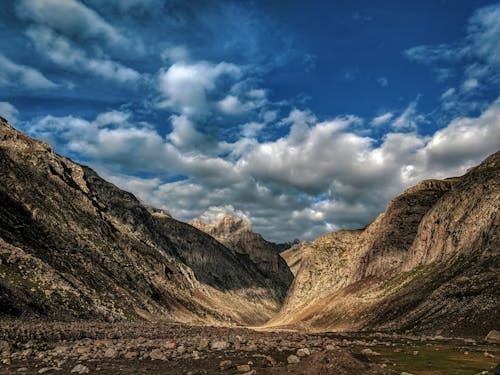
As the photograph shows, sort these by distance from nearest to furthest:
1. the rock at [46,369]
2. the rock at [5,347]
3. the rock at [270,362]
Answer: the rock at [46,369], the rock at [270,362], the rock at [5,347]

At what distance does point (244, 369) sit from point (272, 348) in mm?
17189

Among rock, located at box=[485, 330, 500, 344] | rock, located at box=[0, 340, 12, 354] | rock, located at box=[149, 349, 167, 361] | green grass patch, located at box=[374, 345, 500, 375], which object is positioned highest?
rock, located at box=[0, 340, 12, 354]

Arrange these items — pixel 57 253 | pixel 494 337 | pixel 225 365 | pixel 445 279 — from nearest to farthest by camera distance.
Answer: pixel 225 365 < pixel 494 337 < pixel 445 279 < pixel 57 253

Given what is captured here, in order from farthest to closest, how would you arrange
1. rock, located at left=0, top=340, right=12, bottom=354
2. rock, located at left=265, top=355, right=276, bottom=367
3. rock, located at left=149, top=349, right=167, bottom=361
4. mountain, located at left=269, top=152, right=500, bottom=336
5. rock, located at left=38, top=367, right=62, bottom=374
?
mountain, located at left=269, top=152, right=500, bottom=336 → rock, located at left=0, top=340, right=12, bottom=354 → rock, located at left=149, top=349, right=167, bottom=361 → rock, located at left=265, top=355, right=276, bottom=367 → rock, located at left=38, top=367, right=62, bottom=374

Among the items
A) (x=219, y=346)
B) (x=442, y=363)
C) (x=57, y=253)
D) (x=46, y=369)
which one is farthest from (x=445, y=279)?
(x=46, y=369)

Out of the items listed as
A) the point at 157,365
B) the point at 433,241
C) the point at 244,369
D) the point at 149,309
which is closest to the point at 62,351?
the point at 157,365

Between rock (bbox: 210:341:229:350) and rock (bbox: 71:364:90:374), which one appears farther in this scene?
rock (bbox: 210:341:229:350)

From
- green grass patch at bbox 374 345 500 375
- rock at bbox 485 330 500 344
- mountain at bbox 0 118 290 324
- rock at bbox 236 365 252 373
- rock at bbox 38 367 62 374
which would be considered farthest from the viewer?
mountain at bbox 0 118 290 324

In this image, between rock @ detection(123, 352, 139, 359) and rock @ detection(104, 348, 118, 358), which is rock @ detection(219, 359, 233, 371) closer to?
rock @ detection(123, 352, 139, 359)

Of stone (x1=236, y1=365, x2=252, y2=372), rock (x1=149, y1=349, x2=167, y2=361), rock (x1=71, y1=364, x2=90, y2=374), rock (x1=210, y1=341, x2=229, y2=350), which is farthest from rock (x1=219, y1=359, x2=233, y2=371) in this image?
rock (x1=210, y1=341, x2=229, y2=350)

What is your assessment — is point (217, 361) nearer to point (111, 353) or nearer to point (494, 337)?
point (111, 353)

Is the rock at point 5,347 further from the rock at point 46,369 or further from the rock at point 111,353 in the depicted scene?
the rock at point 46,369

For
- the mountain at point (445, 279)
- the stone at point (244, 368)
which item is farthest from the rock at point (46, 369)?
the mountain at point (445, 279)

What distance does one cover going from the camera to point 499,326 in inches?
3155
